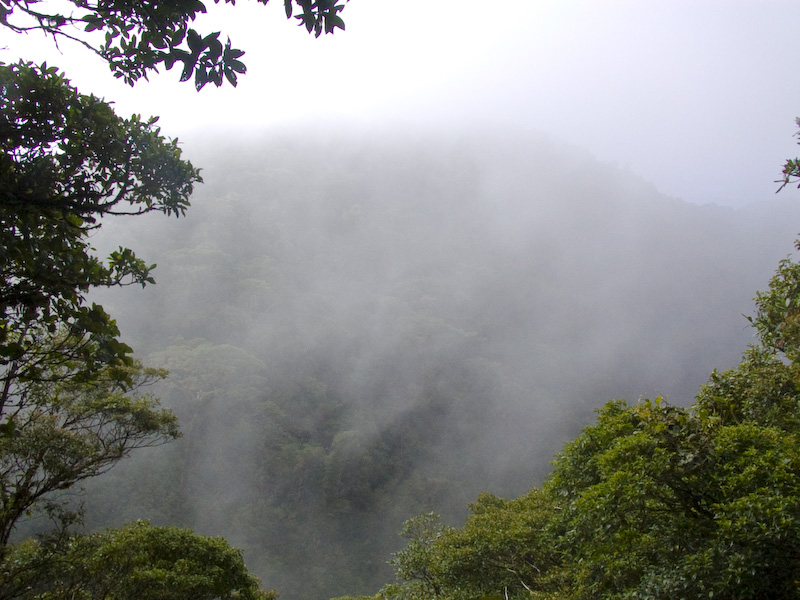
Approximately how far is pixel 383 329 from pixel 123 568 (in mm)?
39788

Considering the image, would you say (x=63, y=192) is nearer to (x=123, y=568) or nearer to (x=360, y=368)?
(x=123, y=568)

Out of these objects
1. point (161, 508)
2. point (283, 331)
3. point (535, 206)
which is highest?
point (535, 206)

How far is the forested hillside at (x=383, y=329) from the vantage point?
29.6 metres

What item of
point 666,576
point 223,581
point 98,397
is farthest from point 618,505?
point 98,397

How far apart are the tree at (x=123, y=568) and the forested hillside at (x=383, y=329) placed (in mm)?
7538

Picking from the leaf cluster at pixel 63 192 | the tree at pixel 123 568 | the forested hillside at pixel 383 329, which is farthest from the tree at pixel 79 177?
the forested hillside at pixel 383 329

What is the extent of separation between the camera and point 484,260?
202 feet

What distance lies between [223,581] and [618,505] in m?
6.24

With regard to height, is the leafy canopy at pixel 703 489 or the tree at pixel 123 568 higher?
the tree at pixel 123 568

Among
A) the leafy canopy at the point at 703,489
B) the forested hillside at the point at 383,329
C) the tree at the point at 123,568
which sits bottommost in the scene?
the leafy canopy at the point at 703,489

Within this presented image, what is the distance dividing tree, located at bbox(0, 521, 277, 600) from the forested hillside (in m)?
7.54

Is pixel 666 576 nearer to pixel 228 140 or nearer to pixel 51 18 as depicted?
pixel 51 18

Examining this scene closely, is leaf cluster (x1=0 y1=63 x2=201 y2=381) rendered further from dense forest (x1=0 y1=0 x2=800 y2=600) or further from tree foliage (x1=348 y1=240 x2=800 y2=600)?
tree foliage (x1=348 y1=240 x2=800 y2=600)

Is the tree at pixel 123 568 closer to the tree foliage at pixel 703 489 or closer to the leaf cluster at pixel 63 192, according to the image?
the leaf cluster at pixel 63 192
